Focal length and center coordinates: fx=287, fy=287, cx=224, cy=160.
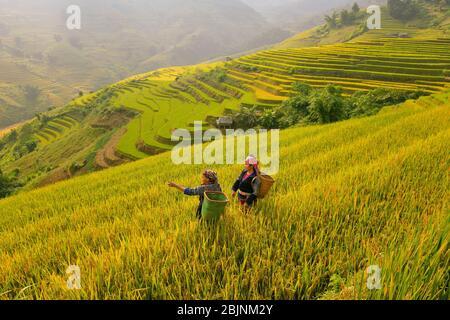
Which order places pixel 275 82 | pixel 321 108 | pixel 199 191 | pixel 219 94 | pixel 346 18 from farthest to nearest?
pixel 346 18 → pixel 219 94 → pixel 275 82 → pixel 321 108 → pixel 199 191

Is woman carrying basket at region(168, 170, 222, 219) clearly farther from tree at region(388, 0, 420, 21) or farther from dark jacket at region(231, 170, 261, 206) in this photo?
tree at region(388, 0, 420, 21)

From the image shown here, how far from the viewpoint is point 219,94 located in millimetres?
47750

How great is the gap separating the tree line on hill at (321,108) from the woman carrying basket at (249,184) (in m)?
16.6

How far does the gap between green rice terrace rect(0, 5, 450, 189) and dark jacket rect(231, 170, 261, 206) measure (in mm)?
25647

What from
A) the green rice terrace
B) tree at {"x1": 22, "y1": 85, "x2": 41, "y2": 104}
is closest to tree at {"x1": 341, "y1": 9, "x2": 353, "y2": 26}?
the green rice terrace

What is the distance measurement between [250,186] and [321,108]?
55.1 ft

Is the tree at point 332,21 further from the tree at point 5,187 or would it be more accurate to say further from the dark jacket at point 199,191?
the dark jacket at point 199,191

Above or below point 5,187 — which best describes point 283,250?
above

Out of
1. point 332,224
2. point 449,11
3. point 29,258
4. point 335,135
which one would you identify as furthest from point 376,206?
point 449,11

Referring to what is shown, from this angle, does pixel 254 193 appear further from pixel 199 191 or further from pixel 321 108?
pixel 321 108

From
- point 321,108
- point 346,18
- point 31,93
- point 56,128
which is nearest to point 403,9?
point 346,18

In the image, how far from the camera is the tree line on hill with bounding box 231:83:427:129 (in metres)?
18.6
